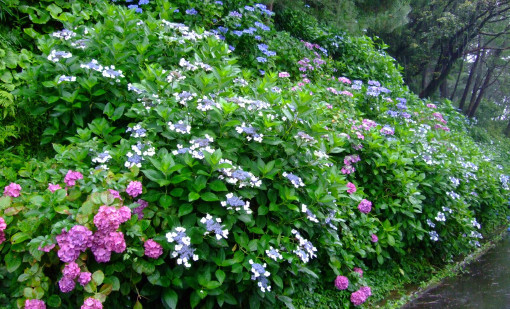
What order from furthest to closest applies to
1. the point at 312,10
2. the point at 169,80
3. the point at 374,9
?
the point at 374,9
the point at 312,10
the point at 169,80

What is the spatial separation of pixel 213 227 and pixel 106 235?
64 centimetres

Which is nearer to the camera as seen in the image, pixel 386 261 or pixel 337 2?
pixel 386 261

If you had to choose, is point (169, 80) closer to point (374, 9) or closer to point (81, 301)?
point (81, 301)

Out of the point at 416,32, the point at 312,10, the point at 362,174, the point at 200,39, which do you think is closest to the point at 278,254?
the point at 362,174

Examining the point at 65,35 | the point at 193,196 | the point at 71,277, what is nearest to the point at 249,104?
the point at 193,196

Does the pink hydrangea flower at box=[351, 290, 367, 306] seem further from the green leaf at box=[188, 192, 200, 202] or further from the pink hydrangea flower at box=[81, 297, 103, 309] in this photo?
the pink hydrangea flower at box=[81, 297, 103, 309]

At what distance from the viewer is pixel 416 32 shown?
1823 centimetres

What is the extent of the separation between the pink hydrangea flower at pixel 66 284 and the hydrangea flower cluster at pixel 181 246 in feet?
1.85

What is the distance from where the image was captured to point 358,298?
3.43 metres

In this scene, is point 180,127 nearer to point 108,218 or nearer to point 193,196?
point 193,196

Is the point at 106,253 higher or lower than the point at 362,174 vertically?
lower

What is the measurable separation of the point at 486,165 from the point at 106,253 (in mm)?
6890

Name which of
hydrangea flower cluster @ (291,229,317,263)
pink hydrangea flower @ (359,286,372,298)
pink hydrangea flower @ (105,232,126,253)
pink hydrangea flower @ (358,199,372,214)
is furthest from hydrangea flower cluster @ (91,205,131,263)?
pink hydrangea flower @ (358,199,372,214)

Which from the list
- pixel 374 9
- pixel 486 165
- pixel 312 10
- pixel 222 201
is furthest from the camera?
pixel 374 9
